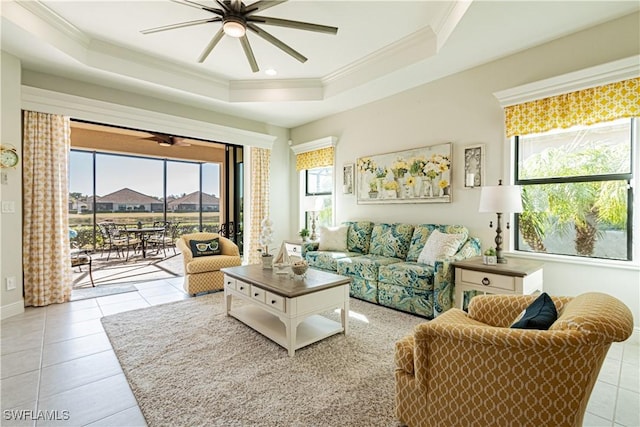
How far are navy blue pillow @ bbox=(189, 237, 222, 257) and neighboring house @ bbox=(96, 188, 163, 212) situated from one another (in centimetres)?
483

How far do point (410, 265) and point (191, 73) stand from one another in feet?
13.1

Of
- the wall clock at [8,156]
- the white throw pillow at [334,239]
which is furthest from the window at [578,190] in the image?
the wall clock at [8,156]

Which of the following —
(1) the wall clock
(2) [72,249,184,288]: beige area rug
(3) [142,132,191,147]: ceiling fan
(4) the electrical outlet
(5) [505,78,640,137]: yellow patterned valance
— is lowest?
(2) [72,249,184,288]: beige area rug

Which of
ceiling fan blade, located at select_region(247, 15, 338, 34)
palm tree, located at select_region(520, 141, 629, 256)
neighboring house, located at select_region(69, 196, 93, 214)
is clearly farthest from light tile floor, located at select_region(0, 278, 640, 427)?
neighboring house, located at select_region(69, 196, 93, 214)

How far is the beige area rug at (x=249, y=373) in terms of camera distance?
67.6 inches

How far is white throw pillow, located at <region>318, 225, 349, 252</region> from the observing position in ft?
15.0

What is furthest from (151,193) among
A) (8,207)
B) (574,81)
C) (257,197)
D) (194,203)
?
(574,81)

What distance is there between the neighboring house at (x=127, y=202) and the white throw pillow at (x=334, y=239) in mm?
5931

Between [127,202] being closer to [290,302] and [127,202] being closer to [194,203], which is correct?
[194,203]

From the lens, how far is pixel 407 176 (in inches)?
167

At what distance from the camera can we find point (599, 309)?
1138 mm

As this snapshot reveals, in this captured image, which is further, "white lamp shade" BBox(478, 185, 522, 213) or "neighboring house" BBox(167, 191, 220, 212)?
"neighboring house" BBox(167, 191, 220, 212)

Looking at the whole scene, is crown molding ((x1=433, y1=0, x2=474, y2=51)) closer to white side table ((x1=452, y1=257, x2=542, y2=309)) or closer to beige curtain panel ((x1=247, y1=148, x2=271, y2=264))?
white side table ((x1=452, y1=257, x2=542, y2=309))

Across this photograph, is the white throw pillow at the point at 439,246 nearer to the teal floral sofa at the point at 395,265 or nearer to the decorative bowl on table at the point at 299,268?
the teal floral sofa at the point at 395,265
